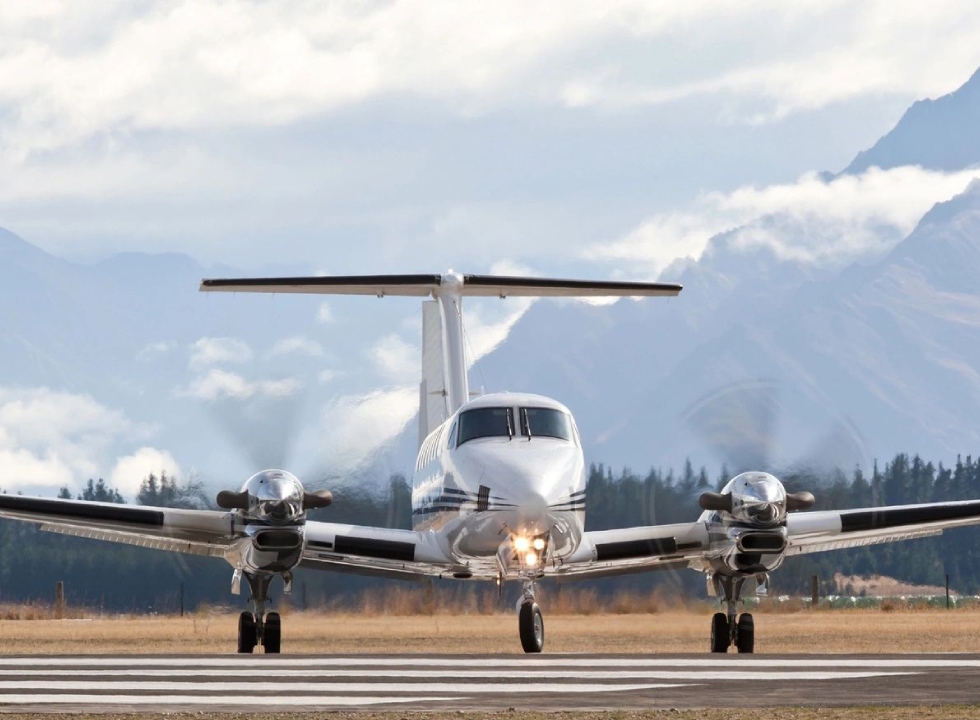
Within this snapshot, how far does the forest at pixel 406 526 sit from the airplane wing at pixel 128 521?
288cm

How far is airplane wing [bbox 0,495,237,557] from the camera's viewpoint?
2128cm

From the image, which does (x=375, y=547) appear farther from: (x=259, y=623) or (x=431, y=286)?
(x=431, y=286)

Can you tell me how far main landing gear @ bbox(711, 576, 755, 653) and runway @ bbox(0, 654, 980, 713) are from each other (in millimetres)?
3926

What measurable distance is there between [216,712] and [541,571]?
8.28 meters

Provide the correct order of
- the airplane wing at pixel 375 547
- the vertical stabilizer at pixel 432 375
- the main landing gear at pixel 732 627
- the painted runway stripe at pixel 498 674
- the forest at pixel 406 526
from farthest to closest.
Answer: the vertical stabilizer at pixel 432 375, the forest at pixel 406 526, the main landing gear at pixel 732 627, the airplane wing at pixel 375 547, the painted runway stripe at pixel 498 674

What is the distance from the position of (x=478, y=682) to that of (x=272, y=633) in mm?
8151

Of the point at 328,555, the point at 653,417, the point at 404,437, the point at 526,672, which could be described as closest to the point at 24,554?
the point at 404,437

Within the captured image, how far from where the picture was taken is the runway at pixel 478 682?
12.8 metres

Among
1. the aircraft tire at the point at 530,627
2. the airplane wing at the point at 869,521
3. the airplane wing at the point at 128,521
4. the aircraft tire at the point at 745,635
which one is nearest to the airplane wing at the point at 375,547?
the airplane wing at the point at 128,521

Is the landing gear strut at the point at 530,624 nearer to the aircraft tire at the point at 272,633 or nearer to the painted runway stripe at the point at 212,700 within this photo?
the aircraft tire at the point at 272,633

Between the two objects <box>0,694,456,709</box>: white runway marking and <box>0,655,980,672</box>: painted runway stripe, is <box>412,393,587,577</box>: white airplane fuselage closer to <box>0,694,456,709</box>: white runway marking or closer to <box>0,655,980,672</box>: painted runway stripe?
<box>0,655,980,672</box>: painted runway stripe

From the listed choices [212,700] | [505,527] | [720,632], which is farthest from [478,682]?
[720,632]

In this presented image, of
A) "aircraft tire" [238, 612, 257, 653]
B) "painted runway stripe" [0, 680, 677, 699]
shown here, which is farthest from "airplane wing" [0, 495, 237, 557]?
"painted runway stripe" [0, 680, 677, 699]

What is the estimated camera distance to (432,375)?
29516 mm
